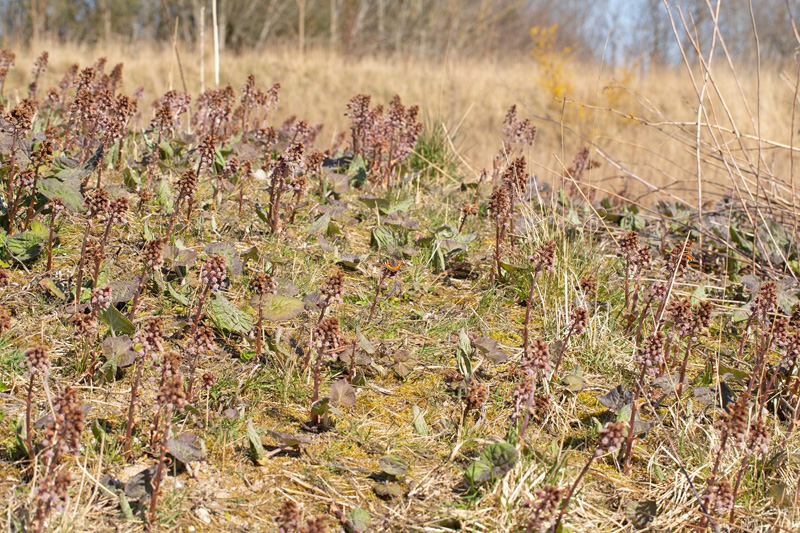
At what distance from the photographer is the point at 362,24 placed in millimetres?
29094

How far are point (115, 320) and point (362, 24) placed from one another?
28.6m

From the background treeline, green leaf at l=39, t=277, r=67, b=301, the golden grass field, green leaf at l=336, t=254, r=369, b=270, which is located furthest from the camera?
the background treeline

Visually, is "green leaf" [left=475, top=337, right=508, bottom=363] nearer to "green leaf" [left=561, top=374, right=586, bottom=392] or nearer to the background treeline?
"green leaf" [left=561, top=374, right=586, bottom=392]

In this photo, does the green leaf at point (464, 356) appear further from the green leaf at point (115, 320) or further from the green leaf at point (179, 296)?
the green leaf at point (115, 320)

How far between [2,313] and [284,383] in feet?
3.08

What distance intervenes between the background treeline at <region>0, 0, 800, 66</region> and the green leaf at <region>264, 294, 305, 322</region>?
765 inches

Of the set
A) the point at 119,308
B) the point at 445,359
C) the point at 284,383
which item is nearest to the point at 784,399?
the point at 445,359

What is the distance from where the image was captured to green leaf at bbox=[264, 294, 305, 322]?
273 cm

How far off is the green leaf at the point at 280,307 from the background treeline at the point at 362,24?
765 inches

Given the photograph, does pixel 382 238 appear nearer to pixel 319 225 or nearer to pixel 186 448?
pixel 319 225

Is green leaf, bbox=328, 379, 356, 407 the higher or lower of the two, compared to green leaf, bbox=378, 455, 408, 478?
higher

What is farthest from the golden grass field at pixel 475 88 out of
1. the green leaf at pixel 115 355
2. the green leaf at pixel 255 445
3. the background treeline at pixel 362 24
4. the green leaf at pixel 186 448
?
the green leaf at pixel 186 448

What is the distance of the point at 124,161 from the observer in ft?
13.5

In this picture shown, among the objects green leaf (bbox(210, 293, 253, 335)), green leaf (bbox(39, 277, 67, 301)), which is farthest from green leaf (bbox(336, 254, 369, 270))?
green leaf (bbox(39, 277, 67, 301))
